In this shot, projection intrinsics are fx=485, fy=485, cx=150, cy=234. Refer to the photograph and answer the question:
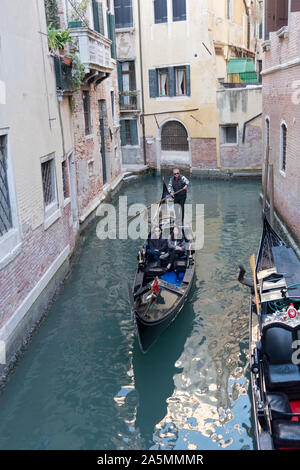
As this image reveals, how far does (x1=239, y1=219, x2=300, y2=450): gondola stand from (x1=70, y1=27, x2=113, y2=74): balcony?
5.81 metres

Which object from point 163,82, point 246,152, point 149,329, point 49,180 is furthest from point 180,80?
point 149,329

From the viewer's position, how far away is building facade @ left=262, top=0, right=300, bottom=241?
23.3ft

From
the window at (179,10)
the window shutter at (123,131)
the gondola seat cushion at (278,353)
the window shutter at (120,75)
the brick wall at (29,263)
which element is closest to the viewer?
the gondola seat cushion at (278,353)

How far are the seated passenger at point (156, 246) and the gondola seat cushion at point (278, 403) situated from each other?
10.8ft

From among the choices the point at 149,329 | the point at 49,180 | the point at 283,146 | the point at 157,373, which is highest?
the point at 283,146

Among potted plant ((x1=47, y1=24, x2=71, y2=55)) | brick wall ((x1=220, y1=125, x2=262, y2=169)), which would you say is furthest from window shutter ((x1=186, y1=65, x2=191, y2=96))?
potted plant ((x1=47, y1=24, x2=71, y2=55))

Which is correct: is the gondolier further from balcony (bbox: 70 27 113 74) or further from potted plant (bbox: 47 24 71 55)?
potted plant (bbox: 47 24 71 55)

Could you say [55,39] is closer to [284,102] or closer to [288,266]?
[284,102]

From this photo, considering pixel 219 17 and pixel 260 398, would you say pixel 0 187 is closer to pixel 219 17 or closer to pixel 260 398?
pixel 260 398

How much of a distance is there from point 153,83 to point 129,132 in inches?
80.4

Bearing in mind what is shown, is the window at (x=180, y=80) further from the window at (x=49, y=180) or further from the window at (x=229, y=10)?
the window at (x=49, y=180)

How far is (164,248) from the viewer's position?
6707 millimetres

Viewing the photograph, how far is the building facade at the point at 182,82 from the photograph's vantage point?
1511 cm

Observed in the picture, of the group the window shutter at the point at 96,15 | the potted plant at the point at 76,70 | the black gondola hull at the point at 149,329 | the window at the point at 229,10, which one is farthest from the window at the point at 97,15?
the black gondola hull at the point at 149,329
